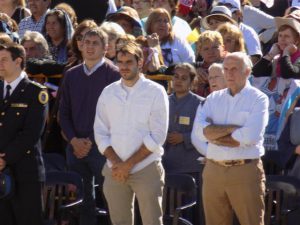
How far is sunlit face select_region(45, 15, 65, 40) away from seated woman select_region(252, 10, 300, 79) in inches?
89.0

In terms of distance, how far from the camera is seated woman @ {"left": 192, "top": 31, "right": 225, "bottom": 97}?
31.7 feet

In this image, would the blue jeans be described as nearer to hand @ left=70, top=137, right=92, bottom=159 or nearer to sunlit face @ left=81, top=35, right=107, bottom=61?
hand @ left=70, top=137, right=92, bottom=159

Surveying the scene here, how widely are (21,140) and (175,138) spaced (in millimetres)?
1693

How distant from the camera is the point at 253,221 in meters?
7.86

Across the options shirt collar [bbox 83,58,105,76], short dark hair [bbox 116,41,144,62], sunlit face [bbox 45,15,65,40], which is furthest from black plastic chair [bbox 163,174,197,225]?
sunlit face [bbox 45,15,65,40]

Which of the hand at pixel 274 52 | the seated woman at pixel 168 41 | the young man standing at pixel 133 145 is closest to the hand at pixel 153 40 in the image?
the seated woman at pixel 168 41

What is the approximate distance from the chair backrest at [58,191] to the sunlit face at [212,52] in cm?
195

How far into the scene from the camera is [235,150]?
784 centimetres

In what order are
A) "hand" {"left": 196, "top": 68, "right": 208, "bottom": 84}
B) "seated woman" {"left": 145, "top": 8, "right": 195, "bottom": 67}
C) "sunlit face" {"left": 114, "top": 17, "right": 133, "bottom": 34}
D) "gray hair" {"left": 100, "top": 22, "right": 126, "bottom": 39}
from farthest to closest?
1. "sunlit face" {"left": 114, "top": 17, "right": 133, "bottom": 34}
2. "seated woman" {"left": 145, "top": 8, "right": 195, "bottom": 67}
3. "gray hair" {"left": 100, "top": 22, "right": 126, "bottom": 39}
4. "hand" {"left": 196, "top": 68, "right": 208, "bottom": 84}

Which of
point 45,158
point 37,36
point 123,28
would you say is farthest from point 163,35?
point 45,158

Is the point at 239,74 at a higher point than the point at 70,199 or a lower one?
higher

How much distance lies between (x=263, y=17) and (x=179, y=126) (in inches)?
148

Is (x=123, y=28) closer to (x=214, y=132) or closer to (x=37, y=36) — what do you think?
(x=37, y=36)

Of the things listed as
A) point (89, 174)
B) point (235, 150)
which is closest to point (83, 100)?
point (89, 174)
